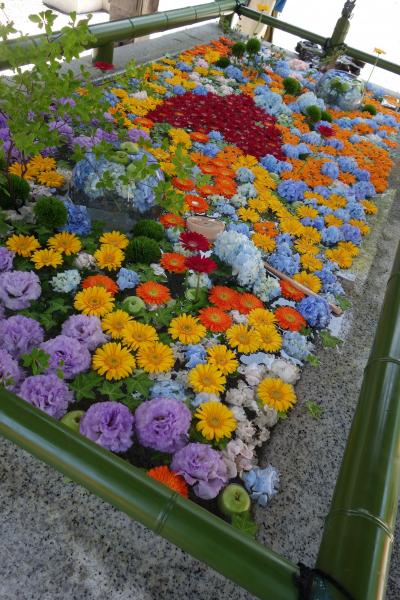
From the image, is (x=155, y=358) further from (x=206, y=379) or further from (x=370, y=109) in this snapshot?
(x=370, y=109)

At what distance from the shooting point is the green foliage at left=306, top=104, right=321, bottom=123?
4.02m

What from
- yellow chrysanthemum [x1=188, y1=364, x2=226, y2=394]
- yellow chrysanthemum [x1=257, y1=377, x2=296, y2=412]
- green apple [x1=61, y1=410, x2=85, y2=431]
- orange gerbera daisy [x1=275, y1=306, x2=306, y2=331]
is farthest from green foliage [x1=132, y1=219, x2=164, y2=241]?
green apple [x1=61, y1=410, x2=85, y2=431]

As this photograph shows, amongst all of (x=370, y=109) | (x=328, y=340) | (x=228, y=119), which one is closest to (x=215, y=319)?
(x=328, y=340)

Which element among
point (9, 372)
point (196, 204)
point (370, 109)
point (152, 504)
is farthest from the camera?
point (370, 109)

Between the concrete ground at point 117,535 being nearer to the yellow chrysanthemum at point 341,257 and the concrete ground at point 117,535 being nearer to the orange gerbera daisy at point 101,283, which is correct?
the orange gerbera daisy at point 101,283

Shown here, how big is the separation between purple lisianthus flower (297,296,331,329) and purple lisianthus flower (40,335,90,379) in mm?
935

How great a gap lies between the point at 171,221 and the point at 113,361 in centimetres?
95

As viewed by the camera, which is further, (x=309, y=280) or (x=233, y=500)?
(x=309, y=280)

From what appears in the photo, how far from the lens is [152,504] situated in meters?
0.91

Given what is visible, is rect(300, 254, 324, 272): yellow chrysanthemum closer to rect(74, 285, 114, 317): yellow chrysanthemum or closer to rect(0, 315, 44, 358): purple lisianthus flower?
rect(74, 285, 114, 317): yellow chrysanthemum

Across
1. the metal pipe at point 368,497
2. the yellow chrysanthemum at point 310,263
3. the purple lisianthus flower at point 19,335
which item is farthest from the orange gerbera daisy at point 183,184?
the metal pipe at point 368,497

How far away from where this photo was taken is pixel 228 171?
2.92 metres

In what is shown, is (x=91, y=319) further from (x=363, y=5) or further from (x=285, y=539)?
(x=363, y=5)

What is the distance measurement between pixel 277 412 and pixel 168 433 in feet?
1.35
